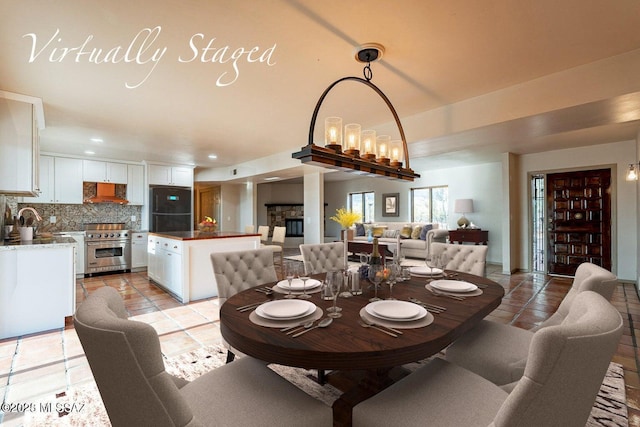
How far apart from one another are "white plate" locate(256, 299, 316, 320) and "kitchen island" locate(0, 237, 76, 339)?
9.97 ft

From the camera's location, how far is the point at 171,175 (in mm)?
6777

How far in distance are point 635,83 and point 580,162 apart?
392cm

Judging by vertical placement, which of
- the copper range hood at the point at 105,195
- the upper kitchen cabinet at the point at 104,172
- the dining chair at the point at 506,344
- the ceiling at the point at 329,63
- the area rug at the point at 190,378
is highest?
the ceiling at the point at 329,63

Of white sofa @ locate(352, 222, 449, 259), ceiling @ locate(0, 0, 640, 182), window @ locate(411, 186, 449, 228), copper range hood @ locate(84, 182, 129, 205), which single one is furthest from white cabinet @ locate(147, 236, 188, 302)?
window @ locate(411, 186, 449, 228)

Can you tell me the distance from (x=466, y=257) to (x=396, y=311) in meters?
1.61

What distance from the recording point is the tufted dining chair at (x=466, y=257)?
255 centimetres

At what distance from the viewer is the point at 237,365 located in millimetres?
1433

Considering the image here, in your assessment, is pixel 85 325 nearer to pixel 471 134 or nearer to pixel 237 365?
pixel 237 365

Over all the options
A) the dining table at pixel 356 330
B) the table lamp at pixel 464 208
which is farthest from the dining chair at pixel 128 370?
the table lamp at pixel 464 208

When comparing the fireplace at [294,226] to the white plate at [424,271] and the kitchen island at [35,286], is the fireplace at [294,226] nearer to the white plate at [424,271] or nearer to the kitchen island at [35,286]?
the kitchen island at [35,286]

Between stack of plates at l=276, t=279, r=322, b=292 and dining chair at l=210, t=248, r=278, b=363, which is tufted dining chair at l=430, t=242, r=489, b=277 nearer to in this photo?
stack of plates at l=276, t=279, r=322, b=292

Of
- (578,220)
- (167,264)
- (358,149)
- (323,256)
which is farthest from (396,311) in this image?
(578,220)

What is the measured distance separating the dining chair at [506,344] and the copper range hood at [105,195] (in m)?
6.66

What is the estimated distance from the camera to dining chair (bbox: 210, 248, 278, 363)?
2074 mm
